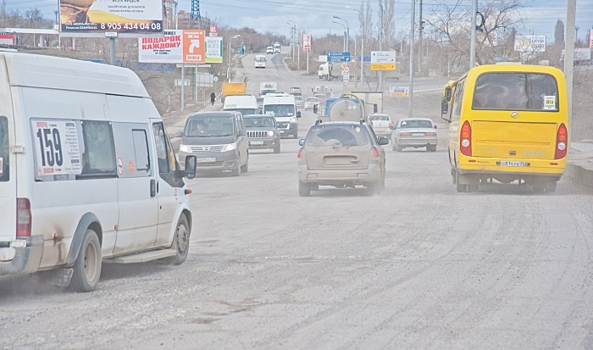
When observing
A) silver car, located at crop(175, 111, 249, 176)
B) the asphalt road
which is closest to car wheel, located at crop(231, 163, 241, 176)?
silver car, located at crop(175, 111, 249, 176)

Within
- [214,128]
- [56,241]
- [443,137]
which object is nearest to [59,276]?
[56,241]

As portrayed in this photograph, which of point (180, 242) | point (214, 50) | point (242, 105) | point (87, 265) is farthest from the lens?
point (214, 50)

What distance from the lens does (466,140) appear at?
2038 cm

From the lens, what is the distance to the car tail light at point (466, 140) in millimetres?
20328

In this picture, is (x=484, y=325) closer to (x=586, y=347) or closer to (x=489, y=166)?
(x=586, y=347)


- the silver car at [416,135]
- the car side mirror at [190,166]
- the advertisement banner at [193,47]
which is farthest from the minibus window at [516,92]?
the advertisement banner at [193,47]

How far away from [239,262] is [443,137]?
45807mm

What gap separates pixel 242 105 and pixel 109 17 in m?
16.6

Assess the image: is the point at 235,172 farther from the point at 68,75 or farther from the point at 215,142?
the point at 68,75

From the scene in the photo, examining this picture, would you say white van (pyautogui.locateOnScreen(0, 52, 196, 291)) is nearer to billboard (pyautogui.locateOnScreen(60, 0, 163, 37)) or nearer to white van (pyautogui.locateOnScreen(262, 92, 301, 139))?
billboard (pyautogui.locateOnScreen(60, 0, 163, 37))

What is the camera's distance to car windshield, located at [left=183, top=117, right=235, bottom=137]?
91.6 ft

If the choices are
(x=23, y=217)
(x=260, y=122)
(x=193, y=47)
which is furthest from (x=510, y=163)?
(x=193, y=47)

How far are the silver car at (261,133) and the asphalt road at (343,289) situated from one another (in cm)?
2329

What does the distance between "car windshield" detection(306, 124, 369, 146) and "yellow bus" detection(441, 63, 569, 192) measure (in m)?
2.21
